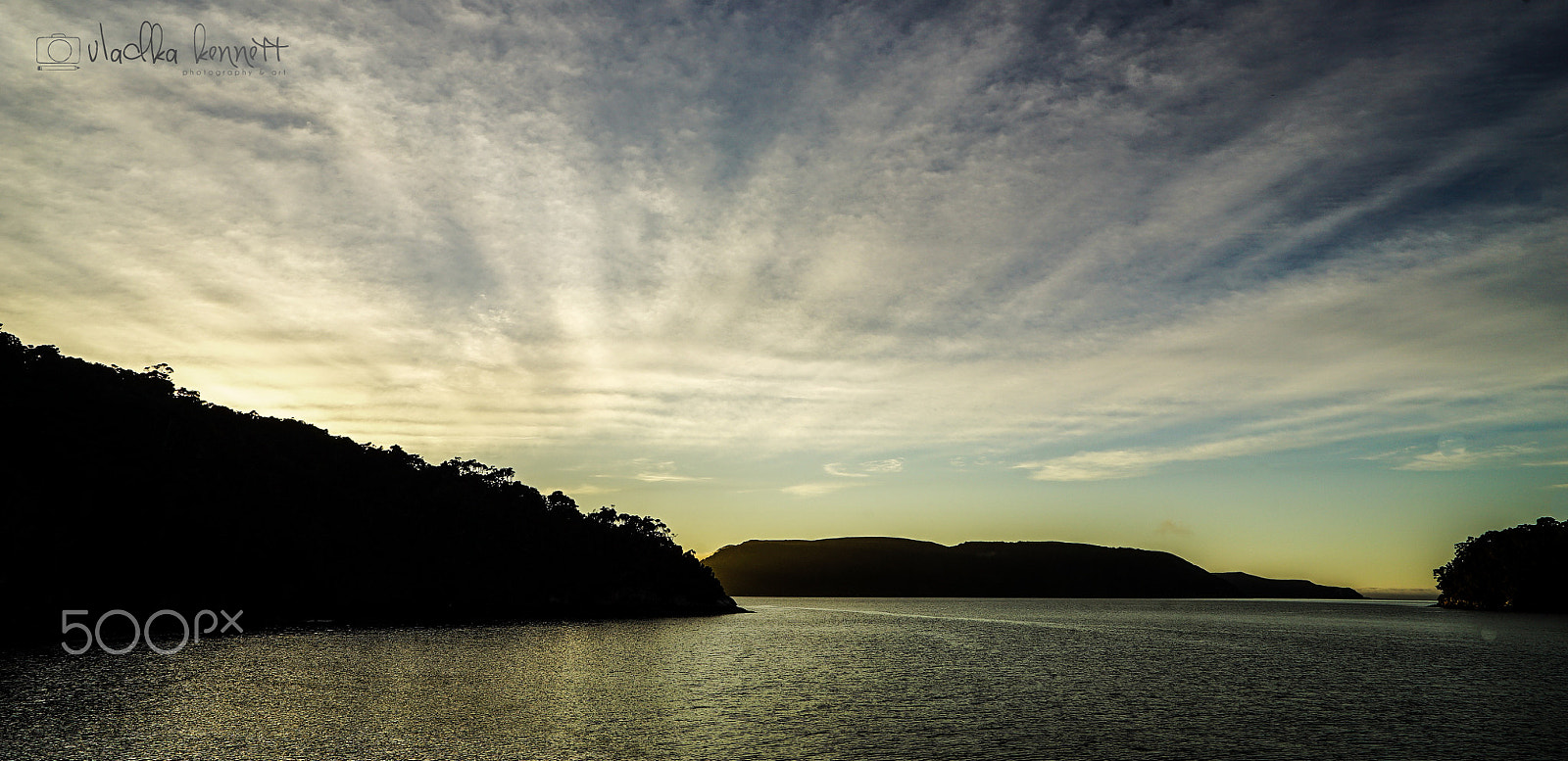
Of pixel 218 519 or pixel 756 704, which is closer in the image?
pixel 756 704

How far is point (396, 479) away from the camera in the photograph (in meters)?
179

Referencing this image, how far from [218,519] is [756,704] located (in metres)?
115

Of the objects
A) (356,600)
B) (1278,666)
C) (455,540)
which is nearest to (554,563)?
(455,540)

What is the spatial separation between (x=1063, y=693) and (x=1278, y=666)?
124ft

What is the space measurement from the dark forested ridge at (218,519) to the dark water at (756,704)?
31236 millimetres

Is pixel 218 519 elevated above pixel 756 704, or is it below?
above

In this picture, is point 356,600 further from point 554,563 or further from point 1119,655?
point 1119,655

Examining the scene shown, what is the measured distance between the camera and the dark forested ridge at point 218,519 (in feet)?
335

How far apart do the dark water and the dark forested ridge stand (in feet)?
102

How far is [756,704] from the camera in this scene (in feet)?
163

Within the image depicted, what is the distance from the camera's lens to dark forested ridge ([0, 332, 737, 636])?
10206cm

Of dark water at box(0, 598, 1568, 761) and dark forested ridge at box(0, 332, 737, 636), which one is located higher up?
dark forested ridge at box(0, 332, 737, 636)

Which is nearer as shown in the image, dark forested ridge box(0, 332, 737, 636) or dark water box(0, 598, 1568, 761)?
dark water box(0, 598, 1568, 761)

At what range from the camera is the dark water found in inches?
1421
